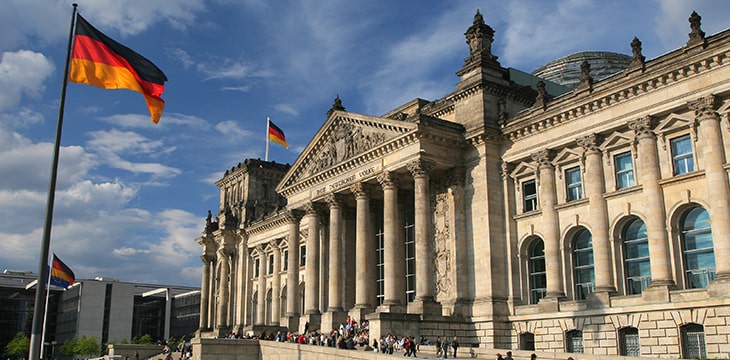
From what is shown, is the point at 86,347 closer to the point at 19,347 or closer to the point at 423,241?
the point at 19,347

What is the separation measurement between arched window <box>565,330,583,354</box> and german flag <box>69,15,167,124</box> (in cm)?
2532

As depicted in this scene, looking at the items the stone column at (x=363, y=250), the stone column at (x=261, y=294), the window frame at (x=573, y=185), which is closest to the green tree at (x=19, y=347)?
the stone column at (x=261, y=294)

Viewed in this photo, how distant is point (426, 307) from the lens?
137ft

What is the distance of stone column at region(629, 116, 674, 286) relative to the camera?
3419 centimetres

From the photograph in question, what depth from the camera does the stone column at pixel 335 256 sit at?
164ft

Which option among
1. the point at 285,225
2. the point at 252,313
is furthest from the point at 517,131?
the point at 252,313

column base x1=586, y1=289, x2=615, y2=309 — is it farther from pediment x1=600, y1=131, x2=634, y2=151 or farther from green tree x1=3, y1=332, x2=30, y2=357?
green tree x1=3, y1=332, x2=30, y2=357

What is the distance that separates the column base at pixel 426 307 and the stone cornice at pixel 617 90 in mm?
10793

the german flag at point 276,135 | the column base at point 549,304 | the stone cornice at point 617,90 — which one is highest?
the german flag at point 276,135

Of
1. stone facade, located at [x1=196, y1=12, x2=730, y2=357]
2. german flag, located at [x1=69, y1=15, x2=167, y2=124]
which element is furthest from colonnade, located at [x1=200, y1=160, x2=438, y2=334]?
german flag, located at [x1=69, y1=15, x2=167, y2=124]

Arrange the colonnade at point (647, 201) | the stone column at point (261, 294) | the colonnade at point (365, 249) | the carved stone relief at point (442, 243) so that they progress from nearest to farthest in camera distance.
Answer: the colonnade at point (647, 201) < the colonnade at point (365, 249) < the carved stone relief at point (442, 243) < the stone column at point (261, 294)

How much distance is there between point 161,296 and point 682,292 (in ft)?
398

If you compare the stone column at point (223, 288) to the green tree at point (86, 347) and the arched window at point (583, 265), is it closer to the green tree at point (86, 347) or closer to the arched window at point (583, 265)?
the green tree at point (86, 347)

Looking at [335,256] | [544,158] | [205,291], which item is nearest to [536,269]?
[544,158]
